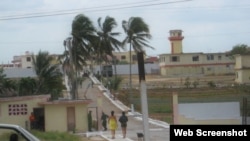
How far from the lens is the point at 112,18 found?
188 feet

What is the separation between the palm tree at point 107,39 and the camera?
179 feet

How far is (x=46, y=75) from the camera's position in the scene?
132 ft

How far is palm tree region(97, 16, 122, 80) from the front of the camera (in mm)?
54559

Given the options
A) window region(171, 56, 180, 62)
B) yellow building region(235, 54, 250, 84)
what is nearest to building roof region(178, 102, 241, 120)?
yellow building region(235, 54, 250, 84)

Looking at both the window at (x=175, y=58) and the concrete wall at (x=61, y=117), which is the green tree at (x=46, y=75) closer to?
the concrete wall at (x=61, y=117)

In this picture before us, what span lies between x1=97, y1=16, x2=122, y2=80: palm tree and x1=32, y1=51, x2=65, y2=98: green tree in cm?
1276

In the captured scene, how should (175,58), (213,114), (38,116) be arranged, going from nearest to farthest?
(213,114), (38,116), (175,58)

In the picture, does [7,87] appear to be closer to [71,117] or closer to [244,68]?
[71,117]

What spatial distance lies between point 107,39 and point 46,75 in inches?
622

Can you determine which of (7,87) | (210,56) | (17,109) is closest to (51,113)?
(17,109)

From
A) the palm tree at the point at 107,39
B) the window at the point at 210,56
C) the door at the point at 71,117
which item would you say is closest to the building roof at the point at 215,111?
the door at the point at 71,117

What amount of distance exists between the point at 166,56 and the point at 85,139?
203ft

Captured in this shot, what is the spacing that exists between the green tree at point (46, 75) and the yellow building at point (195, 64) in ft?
152

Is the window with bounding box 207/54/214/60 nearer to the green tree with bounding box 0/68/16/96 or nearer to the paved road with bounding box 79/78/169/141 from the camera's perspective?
the paved road with bounding box 79/78/169/141
